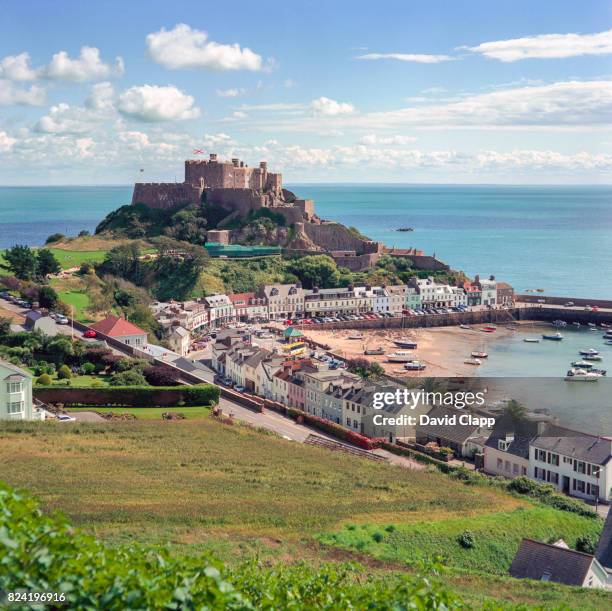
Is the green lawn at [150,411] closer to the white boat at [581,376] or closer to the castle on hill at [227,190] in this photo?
the white boat at [581,376]

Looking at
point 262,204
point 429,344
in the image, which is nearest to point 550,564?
point 429,344

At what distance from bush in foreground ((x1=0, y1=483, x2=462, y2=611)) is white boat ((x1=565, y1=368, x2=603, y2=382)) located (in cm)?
3586

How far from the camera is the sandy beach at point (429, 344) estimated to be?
43.4 m

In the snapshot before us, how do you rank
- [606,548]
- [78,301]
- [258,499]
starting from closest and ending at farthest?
[606,548] → [258,499] → [78,301]

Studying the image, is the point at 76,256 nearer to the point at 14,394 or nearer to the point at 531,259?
the point at 14,394

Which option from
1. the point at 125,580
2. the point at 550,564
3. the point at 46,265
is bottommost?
the point at 550,564

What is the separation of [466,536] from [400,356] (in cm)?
2888

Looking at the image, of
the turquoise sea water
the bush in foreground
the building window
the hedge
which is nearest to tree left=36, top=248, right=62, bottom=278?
the hedge

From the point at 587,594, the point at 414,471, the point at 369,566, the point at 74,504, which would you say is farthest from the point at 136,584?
the point at 414,471

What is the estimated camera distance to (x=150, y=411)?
27.6 m

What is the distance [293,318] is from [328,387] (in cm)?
2551

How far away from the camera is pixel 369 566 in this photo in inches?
548

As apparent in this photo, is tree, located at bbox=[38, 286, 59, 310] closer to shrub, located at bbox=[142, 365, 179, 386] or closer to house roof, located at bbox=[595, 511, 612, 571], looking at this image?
shrub, located at bbox=[142, 365, 179, 386]

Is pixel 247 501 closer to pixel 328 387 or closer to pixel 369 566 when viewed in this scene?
pixel 369 566
